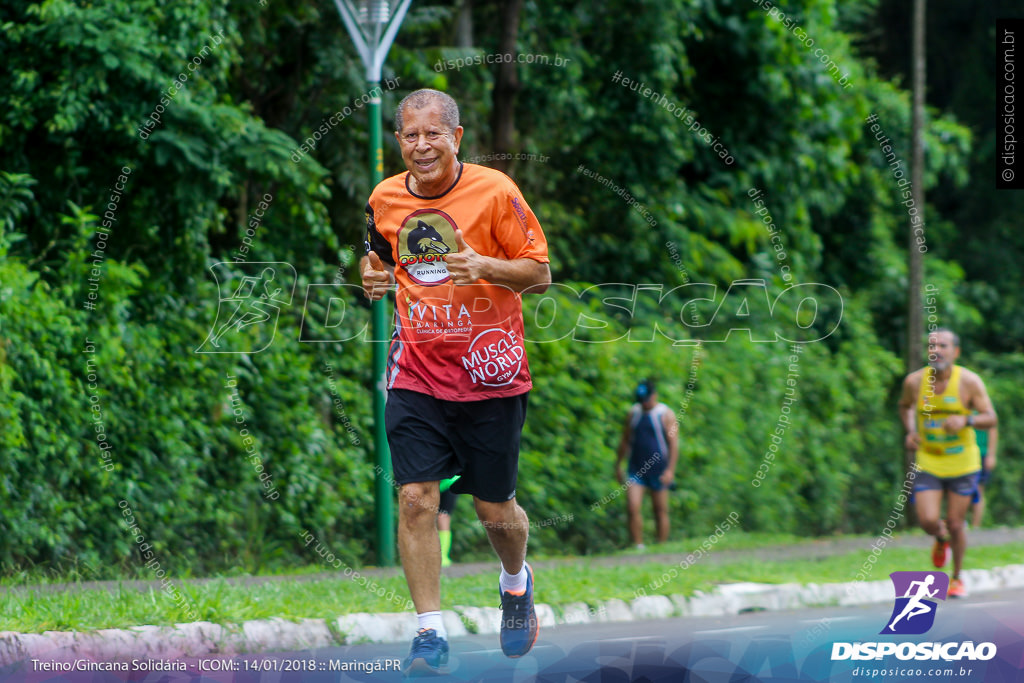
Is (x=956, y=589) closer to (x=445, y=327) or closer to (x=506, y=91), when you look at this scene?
(x=445, y=327)

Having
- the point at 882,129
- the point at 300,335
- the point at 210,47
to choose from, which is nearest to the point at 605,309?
the point at 300,335

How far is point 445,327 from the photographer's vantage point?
4.45 meters

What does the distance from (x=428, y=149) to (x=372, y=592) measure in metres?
3.05

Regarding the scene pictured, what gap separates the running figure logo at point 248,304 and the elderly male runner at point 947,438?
476cm

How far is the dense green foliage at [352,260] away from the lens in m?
7.73

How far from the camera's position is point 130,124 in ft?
26.1

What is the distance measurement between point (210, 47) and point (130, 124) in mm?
851

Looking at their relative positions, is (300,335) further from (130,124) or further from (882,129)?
(882,129)

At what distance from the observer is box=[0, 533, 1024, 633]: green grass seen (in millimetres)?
5145

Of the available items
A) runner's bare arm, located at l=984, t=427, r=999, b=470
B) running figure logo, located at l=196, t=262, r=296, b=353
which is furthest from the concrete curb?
running figure logo, located at l=196, t=262, r=296, b=353

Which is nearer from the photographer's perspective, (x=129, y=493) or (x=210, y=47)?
(x=129, y=493)

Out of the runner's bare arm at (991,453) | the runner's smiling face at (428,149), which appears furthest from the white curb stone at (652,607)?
the runner's bare arm at (991,453)

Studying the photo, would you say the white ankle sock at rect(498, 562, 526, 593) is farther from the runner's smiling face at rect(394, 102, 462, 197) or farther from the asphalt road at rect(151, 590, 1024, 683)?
the runner's smiling face at rect(394, 102, 462, 197)

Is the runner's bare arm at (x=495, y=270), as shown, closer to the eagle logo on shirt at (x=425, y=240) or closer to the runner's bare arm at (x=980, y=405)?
the eagle logo on shirt at (x=425, y=240)
